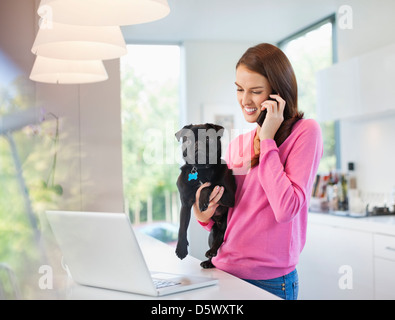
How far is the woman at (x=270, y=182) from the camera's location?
4.34 feet

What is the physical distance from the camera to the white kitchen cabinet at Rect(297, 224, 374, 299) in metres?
2.92

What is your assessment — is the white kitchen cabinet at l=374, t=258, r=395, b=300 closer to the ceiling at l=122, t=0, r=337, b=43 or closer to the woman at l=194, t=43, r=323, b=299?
the woman at l=194, t=43, r=323, b=299

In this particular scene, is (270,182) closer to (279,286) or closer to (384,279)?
(279,286)

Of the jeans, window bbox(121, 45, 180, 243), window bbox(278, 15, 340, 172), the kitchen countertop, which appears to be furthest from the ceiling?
the jeans

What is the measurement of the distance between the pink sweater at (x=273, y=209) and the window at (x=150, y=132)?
379 cm

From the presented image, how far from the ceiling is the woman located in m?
2.67

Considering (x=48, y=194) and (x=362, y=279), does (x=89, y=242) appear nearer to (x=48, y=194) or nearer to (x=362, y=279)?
(x=48, y=194)

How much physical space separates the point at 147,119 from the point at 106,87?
2.84 meters

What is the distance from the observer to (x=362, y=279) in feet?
9.59

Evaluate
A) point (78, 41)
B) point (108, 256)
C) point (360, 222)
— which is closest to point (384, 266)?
point (360, 222)

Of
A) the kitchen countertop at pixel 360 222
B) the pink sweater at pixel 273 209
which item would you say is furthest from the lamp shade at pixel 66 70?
the kitchen countertop at pixel 360 222

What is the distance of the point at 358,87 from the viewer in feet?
11.3

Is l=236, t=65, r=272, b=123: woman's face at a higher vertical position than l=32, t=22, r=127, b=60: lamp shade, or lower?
lower

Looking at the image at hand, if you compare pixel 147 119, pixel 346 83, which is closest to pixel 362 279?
pixel 346 83
